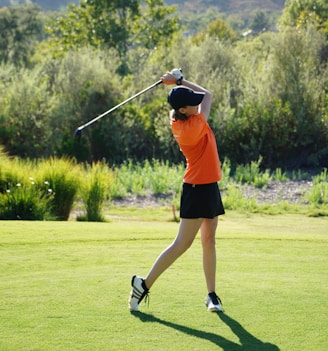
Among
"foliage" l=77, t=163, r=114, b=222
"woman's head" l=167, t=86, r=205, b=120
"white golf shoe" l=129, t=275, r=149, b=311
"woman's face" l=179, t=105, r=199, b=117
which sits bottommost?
"foliage" l=77, t=163, r=114, b=222

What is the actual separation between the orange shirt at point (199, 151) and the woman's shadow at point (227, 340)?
41.2 inches

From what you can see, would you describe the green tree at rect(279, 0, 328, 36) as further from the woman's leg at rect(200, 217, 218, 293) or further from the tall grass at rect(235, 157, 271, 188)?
the woman's leg at rect(200, 217, 218, 293)

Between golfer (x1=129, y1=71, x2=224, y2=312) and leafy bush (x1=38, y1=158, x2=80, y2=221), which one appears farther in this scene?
leafy bush (x1=38, y1=158, x2=80, y2=221)

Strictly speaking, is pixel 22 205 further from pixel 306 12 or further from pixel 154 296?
pixel 306 12

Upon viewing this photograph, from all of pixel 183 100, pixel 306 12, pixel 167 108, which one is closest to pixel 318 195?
pixel 167 108

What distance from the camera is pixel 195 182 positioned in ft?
21.1

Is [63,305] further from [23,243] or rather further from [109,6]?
[109,6]

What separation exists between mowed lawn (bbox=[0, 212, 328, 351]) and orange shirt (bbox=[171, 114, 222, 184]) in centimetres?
104

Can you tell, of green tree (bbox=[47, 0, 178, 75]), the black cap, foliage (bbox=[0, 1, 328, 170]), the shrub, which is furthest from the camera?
green tree (bbox=[47, 0, 178, 75])

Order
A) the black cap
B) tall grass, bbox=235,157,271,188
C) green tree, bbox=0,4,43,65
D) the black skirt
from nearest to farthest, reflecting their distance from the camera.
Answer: the black cap → the black skirt → tall grass, bbox=235,157,271,188 → green tree, bbox=0,4,43,65

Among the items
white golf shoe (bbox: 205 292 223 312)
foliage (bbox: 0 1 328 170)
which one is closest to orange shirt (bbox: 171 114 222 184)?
white golf shoe (bbox: 205 292 223 312)

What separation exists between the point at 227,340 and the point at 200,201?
1137 millimetres

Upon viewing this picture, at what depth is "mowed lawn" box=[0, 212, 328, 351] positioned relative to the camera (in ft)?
18.9

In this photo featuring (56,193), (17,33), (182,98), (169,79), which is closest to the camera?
(182,98)
